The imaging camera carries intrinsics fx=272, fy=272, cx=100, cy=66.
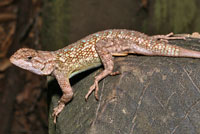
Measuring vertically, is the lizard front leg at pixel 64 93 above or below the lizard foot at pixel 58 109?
above

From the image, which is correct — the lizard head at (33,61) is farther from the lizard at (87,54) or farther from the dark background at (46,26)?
the dark background at (46,26)

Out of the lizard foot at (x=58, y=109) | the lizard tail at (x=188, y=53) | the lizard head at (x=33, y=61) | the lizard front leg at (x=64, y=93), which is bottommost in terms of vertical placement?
the lizard foot at (x=58, y=109)

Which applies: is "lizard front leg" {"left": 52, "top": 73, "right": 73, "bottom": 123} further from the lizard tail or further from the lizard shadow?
the lizard tail

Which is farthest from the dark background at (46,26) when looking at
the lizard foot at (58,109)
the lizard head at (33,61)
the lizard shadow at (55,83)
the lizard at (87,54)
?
the lizard foot at (58,109)

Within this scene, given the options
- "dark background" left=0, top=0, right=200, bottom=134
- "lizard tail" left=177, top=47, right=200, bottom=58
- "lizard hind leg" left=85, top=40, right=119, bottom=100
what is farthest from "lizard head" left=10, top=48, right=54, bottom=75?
"dark background" left=0, top=0, right=200, bottom=134

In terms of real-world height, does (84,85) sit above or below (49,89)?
above

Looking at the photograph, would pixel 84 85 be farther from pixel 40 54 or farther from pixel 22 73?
pixel 22 73

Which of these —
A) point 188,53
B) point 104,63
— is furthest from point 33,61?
point 188,53

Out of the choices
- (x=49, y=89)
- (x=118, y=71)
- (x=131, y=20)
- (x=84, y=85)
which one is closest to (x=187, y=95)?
(x=118, y=71)
